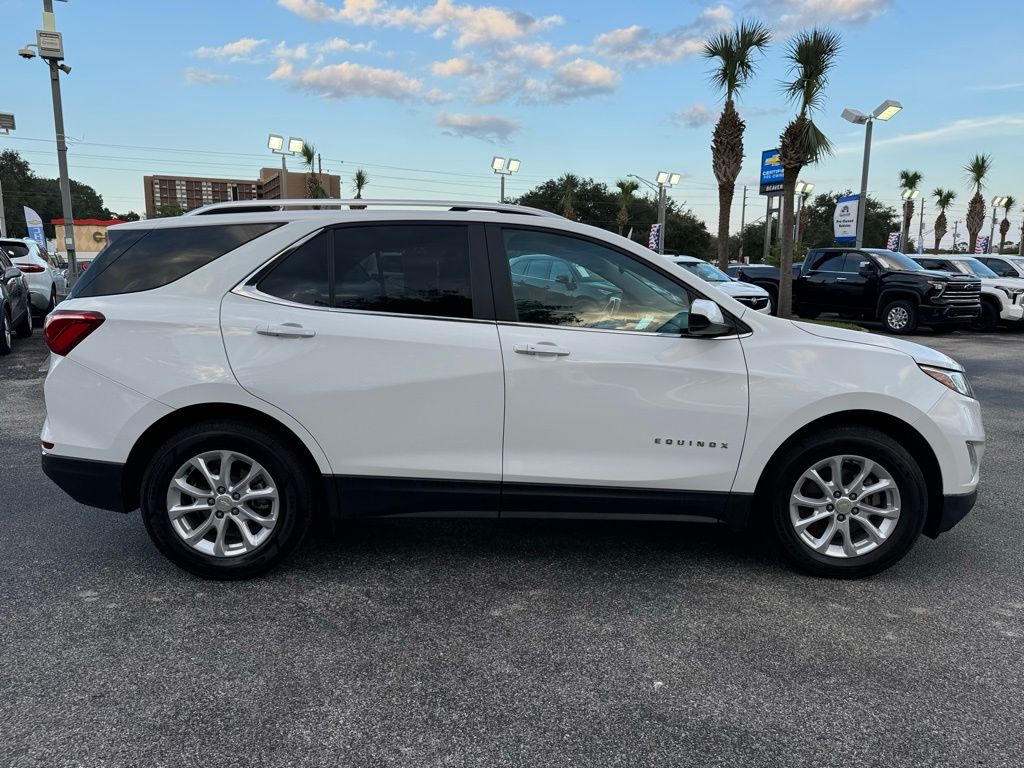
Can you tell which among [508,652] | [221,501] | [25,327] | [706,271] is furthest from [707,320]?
[706,271]

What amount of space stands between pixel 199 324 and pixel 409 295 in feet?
3.22

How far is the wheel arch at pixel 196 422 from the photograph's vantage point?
139 inches

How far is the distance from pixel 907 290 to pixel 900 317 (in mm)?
624

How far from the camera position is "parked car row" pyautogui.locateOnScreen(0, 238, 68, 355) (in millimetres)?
11062

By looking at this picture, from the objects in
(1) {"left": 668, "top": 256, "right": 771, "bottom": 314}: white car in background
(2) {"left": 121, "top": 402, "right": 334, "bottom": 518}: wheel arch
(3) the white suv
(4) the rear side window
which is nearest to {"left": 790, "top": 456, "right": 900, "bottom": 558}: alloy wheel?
(3) the white suv

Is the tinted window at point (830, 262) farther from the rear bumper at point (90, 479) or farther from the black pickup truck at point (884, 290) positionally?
the rear bumper at point (90, 479)

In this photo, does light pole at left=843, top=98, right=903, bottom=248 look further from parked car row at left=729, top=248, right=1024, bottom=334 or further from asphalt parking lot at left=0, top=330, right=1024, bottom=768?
A: asphalt parking lot at left=0, top=330, right=1024, bottom=768

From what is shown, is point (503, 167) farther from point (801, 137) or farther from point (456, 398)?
point (456, 398)

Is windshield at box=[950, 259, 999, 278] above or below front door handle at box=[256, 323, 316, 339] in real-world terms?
above

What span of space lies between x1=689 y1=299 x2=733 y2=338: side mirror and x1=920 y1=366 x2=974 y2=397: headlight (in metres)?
1.03

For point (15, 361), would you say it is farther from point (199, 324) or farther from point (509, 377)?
point (509, 377)

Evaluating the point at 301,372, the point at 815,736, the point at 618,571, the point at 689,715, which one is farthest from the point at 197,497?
the point at 815,736

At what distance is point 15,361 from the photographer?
10.8m

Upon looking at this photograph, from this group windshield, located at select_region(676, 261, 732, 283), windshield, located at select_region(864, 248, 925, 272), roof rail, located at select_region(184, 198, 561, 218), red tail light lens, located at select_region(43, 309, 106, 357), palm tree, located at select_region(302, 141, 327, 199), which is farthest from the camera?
palm tree, located at select_region(302, 141, 327, 199)
